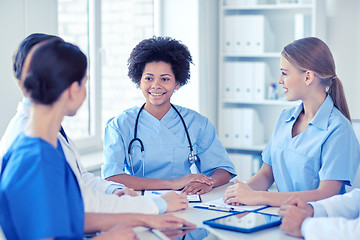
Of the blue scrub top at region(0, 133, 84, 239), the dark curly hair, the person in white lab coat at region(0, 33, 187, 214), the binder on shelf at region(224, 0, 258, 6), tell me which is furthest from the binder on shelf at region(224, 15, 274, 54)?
the blue scrub top at region(0, 133, 84, 239)

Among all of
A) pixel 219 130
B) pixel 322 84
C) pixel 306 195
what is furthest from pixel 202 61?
pixel 306 195

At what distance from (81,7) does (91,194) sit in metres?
2.14

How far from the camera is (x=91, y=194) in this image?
5.07ft

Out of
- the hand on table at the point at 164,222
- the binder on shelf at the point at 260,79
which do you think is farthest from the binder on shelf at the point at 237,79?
the hand on table at the point at 164,222

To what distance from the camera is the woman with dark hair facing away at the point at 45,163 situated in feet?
3.66

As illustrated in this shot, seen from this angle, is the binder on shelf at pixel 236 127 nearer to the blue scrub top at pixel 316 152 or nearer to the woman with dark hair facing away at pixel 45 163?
the blue scrub top at pixel 316 152

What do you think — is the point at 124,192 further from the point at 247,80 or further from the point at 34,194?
the point at 247,80

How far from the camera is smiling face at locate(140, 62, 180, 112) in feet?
7.29

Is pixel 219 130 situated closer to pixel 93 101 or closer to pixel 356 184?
pixel 93 101

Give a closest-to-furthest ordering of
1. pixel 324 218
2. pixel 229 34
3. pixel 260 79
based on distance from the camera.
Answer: pixel 324 218 < pixel 260 79 < pixel 229 34

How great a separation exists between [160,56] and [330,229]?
1.18m

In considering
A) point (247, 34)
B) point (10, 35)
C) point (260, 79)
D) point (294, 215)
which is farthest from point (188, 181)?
point (247, 34)

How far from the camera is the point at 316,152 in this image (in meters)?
1.87

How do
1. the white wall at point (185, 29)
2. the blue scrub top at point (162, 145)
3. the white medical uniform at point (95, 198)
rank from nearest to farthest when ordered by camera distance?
the white medical uniform at point (95, 198)
the blue scrub top at point (162, 145)
the white wall at point (185, 29)
